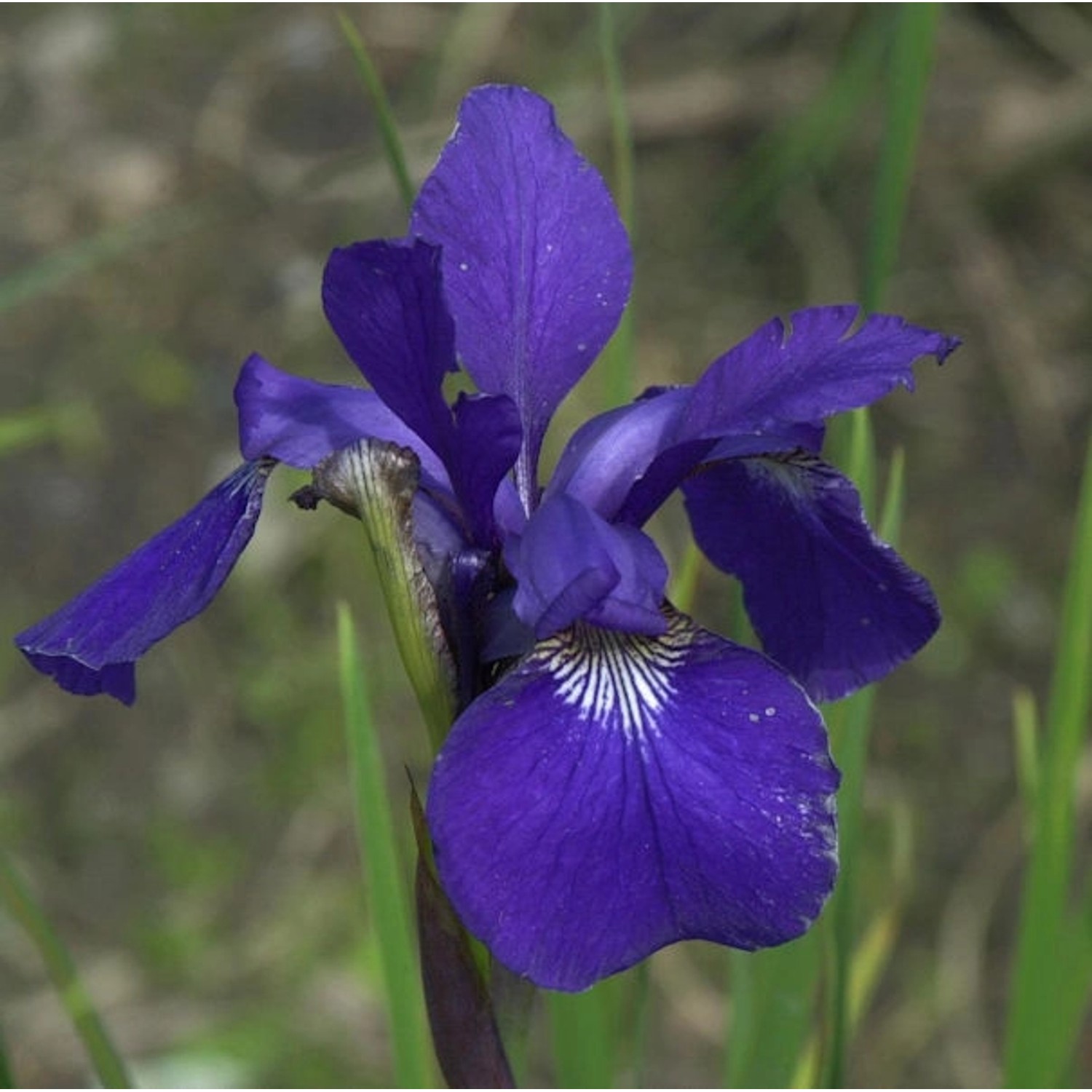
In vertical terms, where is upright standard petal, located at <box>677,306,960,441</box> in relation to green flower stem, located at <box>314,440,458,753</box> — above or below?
above

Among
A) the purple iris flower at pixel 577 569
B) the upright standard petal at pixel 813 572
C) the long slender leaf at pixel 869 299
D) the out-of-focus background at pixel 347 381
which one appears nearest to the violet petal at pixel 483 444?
the purple iris flower at pixel 577 569

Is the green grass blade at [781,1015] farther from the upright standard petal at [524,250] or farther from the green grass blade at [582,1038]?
the upright standard petal at [524,250]

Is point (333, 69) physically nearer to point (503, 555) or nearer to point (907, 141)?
point (907, 141)

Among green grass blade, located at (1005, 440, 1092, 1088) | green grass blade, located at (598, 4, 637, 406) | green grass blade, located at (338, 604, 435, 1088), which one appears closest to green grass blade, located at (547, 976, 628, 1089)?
green grass blade, located at (338, 604, 435, 1088)

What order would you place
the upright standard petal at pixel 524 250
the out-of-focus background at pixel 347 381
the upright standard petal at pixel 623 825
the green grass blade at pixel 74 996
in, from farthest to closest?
the out-of-focus background at pixel 347 381, the green grass blade at pixel 74 996, the upright standard petal at pixel 524 250, the upright standard petal at pixel 623 825

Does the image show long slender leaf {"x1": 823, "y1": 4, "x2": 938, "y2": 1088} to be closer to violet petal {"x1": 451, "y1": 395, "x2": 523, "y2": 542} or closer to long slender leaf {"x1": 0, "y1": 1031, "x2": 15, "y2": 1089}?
violet petal {"x1": 451, "y1": 395, "x2": 523, "y2": 542}

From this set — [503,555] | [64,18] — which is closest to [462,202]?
[503,555]

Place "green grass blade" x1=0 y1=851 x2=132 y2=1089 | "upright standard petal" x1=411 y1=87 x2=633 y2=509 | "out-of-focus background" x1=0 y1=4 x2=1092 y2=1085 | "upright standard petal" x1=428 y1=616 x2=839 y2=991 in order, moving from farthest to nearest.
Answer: "out-of-focus background" x1=0 y1=4 x2=1092 y2=1085, "green grass blade" x1=0 y1=851 x2=132 y2=1089, "upright standard petal" x1=411 y1=87 x2=633 y2=509, "upright standard petal" x1=428 y1=616 x2=839 y2=991
